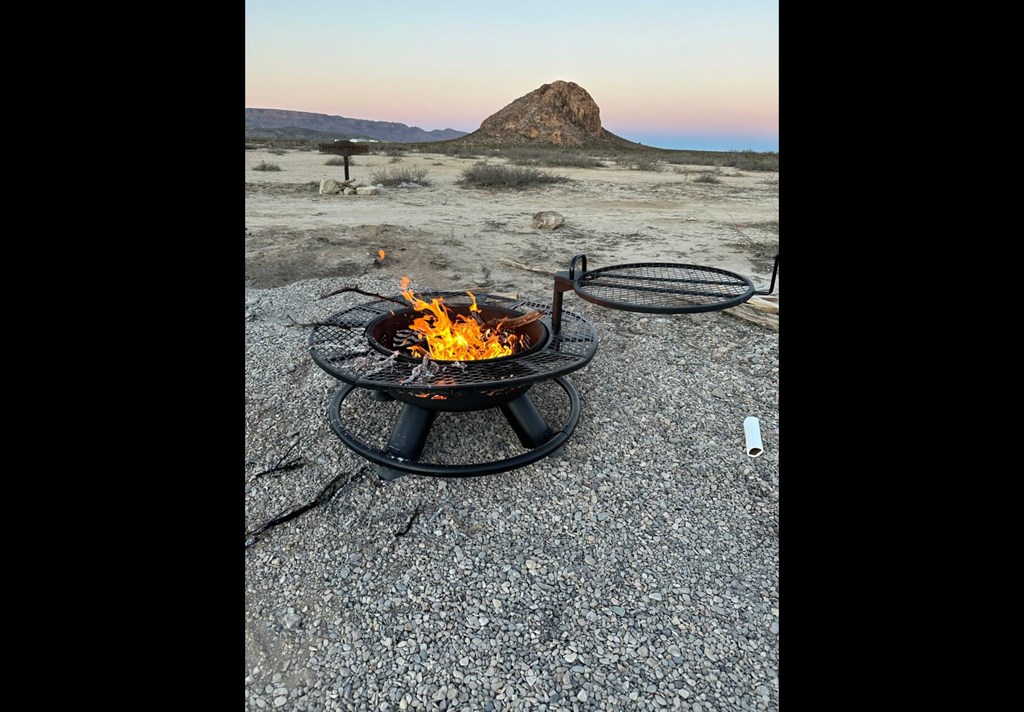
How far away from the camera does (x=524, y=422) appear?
2.79 meters

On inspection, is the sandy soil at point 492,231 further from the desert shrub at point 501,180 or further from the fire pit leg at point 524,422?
the fire pit leg at point 524,422

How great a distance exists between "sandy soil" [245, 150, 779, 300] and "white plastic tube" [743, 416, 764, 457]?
2.56 metres

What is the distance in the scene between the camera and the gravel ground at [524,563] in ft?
5.72

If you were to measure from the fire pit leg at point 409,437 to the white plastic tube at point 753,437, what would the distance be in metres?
1.58

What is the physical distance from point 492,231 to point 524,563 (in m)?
6.60

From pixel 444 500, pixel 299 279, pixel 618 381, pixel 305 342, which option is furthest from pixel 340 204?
pixel 444 500

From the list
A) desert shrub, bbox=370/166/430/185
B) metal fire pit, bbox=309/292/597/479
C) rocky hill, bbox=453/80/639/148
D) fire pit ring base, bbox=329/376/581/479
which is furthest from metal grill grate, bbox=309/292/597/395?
rocky hill, bbox=453/80/639/148

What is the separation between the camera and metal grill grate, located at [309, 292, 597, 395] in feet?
7.56

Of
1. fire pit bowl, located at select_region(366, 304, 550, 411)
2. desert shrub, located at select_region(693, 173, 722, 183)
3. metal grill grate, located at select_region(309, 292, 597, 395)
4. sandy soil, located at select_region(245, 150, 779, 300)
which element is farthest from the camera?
desert shrub, located at select_region(693, 173, 722, 183)

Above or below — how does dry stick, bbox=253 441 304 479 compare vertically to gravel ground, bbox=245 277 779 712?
above

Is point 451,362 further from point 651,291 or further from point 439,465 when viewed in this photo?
point 651,291

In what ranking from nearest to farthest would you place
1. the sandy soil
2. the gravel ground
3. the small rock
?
1. the gravel ground
2. the sandy soil
3. the small rock

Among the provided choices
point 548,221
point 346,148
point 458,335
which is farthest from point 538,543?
point 346,148

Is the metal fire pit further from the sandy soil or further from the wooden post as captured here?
the wooden post
